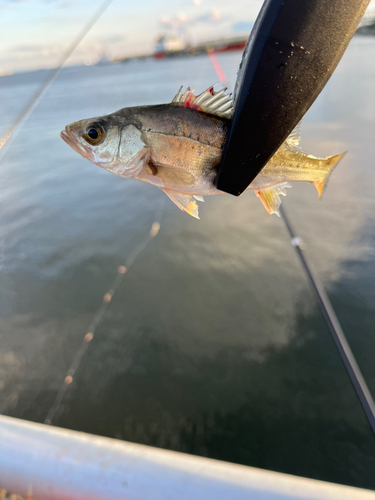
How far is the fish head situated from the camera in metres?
0.62

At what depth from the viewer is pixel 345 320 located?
3809 millimetres

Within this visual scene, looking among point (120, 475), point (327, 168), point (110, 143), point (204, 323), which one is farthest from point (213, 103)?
point (204, 323)

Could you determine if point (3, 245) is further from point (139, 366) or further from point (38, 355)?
point (139, 366)

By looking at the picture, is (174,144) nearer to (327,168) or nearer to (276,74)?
(276,74)

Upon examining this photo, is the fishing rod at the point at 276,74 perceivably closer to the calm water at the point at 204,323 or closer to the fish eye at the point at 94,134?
the fish eye at the point at 94,134

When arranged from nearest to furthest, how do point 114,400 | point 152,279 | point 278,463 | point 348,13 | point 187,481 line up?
point 348,13 < point 187,481 < point 278,463 < point 114,400 < point 152,279

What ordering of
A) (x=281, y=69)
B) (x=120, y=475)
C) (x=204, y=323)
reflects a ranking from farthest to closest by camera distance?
(x=204, y=323) < (x=120, y=475) < (x=281, y=69)

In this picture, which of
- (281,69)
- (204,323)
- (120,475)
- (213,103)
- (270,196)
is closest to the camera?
(281,69)

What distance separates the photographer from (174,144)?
600 mm

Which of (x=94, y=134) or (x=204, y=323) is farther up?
(x=94, y=134)

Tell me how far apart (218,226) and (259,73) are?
5.31 metres

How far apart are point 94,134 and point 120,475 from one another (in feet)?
4.44

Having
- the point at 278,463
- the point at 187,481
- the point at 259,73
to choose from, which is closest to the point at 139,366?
the point at 278,463

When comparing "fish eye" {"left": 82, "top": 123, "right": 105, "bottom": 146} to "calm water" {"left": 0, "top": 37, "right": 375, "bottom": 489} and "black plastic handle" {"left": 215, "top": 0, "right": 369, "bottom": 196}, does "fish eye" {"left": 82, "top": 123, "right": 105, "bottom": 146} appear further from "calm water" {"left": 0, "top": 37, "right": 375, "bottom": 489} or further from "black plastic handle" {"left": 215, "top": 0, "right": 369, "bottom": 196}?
"calm water" {"left": 0, "top": 37, "right": 375, "bottom": 489}
